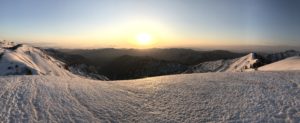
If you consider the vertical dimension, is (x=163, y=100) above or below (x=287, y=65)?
above

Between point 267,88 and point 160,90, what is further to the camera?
point 160,90

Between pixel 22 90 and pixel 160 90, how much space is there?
13585mm

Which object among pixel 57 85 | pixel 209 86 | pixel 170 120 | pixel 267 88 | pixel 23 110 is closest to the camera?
pixel 170 120

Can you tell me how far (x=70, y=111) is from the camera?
74.5 ft

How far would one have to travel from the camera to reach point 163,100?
2538 cm

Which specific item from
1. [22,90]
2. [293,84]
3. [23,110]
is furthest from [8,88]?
[293,84]

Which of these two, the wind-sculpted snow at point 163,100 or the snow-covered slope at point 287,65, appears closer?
the wind-sculpted snow at point 163,100

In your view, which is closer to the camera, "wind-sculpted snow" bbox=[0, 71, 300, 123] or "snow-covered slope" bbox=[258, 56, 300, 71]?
"wind-sculpted snow" bbox=[0, 71, 300, 123]

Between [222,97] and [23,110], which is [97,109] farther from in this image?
[222,97]

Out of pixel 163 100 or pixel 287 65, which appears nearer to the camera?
pixel 163 100

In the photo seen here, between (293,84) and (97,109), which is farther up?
(293,84)

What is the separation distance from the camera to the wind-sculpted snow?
20594 millimetres

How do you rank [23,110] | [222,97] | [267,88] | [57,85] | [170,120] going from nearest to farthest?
[170,120] → [23,110] → [222,97] → [267,88] → [57,85]

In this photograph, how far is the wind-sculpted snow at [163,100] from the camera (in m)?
20.6
